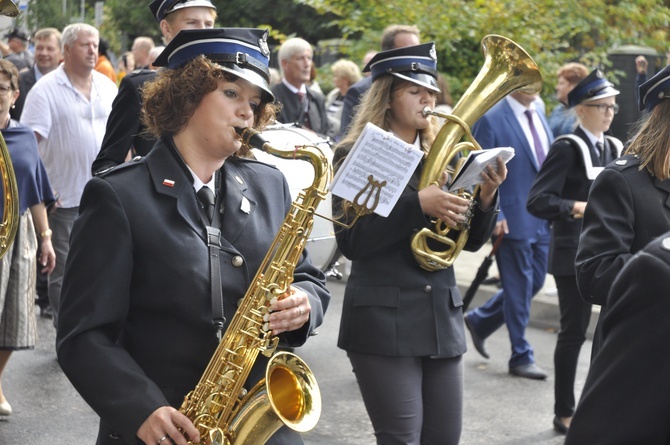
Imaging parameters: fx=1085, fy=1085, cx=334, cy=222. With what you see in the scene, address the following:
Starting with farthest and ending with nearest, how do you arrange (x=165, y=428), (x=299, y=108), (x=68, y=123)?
(x=299, y=108)
(x=68, y=123)
(x=165, y=428)

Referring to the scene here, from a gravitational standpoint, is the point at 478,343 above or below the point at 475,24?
below

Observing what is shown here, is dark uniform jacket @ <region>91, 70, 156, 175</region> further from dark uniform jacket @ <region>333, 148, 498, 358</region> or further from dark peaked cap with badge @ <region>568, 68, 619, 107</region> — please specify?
dark peaked cap with badge @ <region>568, 68, 619, 107</region>

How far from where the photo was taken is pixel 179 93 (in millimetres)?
3061

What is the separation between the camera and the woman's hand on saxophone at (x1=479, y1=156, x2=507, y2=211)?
13.9 feet

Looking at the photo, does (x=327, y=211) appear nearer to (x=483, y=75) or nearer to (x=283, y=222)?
(x=483, y=75)

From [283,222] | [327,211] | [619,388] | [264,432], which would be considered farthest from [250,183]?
[327,211]

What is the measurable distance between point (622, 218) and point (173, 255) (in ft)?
5.40

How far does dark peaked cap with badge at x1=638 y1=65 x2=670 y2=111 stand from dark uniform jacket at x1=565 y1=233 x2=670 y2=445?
6.49 feet

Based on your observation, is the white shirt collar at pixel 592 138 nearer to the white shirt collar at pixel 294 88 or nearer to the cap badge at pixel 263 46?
the cap badge at pixel 263 46

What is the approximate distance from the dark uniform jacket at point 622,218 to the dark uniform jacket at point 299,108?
5.97 m

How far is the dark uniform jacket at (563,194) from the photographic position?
608 centimetres

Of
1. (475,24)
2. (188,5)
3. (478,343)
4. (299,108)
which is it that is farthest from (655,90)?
(475,24)

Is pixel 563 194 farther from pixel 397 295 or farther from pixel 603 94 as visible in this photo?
pixel 397 295

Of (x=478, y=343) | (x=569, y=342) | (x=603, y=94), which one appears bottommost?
(x=478, y=343)
